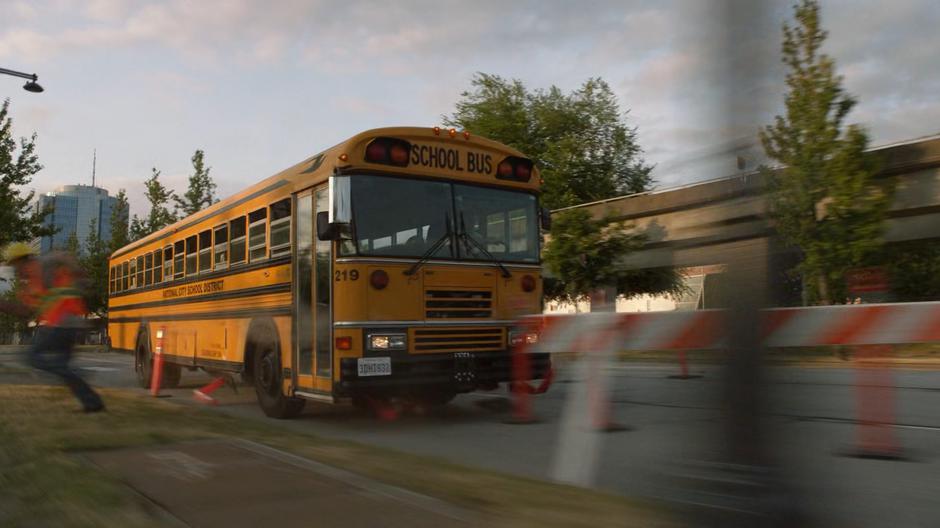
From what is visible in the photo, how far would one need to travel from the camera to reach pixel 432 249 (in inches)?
339

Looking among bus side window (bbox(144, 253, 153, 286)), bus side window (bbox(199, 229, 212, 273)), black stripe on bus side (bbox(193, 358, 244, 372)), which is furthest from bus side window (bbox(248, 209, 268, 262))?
bus side window (bbox(144, 253, 153, 286))

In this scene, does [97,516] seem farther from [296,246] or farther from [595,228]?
[595,228]

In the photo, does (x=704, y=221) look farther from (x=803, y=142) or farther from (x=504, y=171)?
(x=504, y=171)

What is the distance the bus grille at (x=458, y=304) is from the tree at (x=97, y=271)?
3865cm

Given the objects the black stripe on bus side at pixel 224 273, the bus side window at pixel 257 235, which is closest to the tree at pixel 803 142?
the black stripe on bus side at pixel 224 273

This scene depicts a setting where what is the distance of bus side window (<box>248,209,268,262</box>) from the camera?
9.99 meters

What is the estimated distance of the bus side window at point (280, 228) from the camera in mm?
9414

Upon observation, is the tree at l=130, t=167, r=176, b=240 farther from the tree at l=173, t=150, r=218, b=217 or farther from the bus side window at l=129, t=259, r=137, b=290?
the bus side window at l=129, t=259, r=137, b=290

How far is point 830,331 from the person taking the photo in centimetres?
485

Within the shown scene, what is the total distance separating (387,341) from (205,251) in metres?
5.08

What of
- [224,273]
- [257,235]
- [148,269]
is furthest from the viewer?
[148,269]

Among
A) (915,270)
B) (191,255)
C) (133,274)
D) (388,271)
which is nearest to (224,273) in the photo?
(191,255)

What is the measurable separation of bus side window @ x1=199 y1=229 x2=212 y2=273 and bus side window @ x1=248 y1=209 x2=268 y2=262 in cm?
170

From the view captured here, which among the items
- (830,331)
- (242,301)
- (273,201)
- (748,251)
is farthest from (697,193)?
(242,301)
